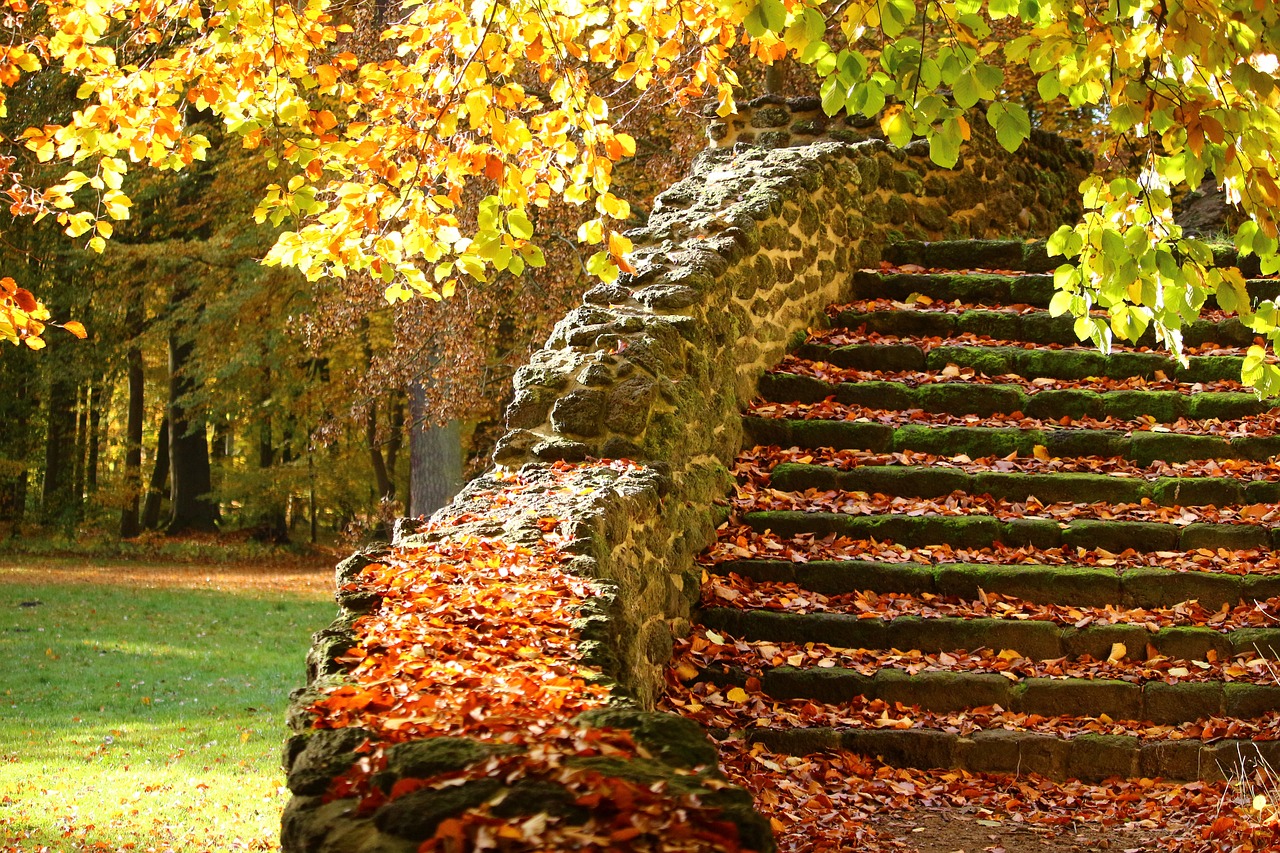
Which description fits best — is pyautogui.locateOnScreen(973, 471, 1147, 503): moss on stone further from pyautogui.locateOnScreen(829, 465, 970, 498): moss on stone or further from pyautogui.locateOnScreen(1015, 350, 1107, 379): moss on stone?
pyautogui.locateOnScreen(1015, 350, 1107, 379): moss on stone

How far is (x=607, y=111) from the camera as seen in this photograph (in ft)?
18.6

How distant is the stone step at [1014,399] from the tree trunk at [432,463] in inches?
321

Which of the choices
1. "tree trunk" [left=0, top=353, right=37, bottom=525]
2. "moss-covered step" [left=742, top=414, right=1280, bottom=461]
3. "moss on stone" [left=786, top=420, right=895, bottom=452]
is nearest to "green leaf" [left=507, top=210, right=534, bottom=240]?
"moss-covered step" [left=742, top=414, right=1280, bottom=461]

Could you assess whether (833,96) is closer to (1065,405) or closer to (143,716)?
(1065,405)

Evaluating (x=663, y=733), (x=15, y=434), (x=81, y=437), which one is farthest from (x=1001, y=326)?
(x=81, y=437)

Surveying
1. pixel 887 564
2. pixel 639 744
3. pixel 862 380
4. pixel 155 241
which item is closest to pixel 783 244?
pixel 862 380

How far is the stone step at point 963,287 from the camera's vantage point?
838 cm

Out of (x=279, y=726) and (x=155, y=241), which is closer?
(x=279, y=726)

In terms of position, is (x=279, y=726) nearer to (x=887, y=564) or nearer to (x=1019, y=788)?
(x=887, y=564)

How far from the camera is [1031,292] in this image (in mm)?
8383

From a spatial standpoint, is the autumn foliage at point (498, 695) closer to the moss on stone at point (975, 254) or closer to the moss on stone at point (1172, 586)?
the moss on stone at point (1172, 586)

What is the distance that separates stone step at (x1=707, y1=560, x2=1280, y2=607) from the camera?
5590 millimetres

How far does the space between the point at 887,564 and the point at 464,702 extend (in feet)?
10.8

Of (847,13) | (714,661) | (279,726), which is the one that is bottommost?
(279,726)
